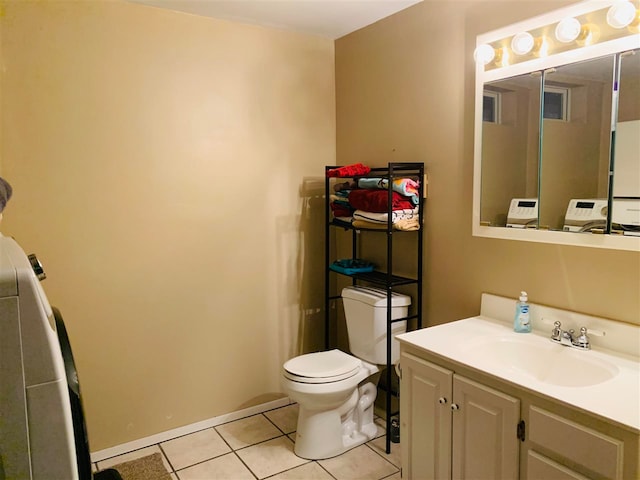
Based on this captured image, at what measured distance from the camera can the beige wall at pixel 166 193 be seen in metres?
2.38

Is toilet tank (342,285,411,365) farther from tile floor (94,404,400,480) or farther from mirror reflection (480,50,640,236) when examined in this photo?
mirror reflection (480,50,640,236)

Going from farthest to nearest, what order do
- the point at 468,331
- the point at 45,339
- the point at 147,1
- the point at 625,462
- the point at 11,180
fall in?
the point at 147,1
the point at 11,180
the point at 468,331
the point at 625,462
the point at 45,339

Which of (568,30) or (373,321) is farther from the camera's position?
(373,321)

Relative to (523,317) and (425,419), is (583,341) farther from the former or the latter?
(425,419)

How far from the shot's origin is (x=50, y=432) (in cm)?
78

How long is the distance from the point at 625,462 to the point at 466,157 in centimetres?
144

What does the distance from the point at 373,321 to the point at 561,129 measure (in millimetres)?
1320

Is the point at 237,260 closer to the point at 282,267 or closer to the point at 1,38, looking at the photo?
the point at 282,267

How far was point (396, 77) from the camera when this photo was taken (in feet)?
9.02

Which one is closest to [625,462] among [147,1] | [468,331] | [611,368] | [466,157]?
[611,368]

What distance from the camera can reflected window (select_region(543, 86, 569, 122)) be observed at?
1.95 meters

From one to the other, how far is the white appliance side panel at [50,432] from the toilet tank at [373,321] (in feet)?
6.54

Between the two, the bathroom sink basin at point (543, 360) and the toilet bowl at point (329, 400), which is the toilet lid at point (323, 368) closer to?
the toilet bowl at point (329, 400)

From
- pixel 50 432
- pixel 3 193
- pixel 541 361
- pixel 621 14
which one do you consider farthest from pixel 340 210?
pixel 50 432
